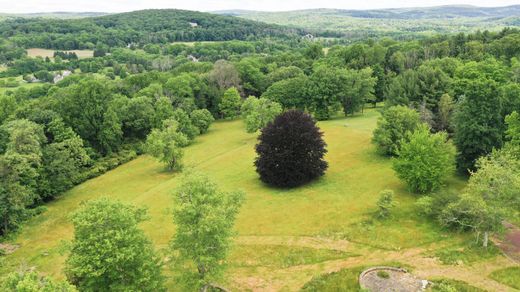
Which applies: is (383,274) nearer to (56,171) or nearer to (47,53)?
(56,171)

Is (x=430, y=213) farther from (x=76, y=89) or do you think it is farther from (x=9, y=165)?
(x=76, y=89)

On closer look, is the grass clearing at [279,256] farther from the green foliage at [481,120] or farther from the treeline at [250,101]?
the treeline at [250,101]

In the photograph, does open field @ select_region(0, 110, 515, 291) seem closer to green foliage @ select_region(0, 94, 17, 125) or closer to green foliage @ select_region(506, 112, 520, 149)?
green foliage @ select_region(506, 112, 520, 149)

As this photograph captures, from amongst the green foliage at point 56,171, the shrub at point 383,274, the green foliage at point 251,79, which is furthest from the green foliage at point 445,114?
the green foliage at point 56,171

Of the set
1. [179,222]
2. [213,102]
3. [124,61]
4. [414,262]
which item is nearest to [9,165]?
[179,222]

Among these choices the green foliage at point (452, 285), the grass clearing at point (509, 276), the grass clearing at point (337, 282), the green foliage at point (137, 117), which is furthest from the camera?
the green foliage at point (137, 117)
